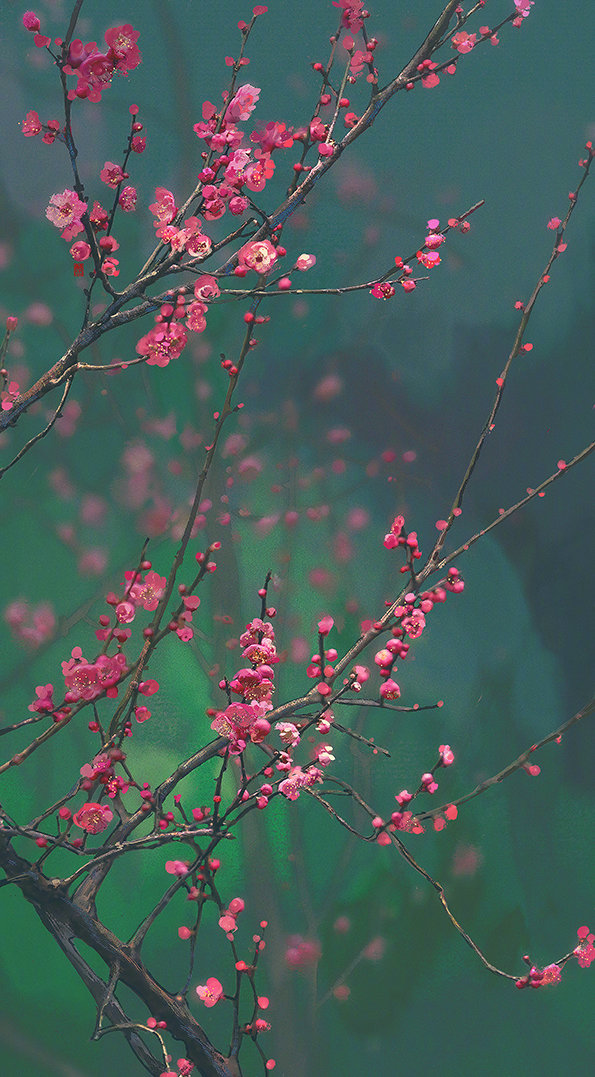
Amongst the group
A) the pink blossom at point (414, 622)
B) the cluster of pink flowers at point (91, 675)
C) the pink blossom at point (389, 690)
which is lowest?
the cluster of pink flowers at point (91, 675)

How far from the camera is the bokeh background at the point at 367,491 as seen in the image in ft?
6.05

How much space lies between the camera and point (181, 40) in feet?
6.16

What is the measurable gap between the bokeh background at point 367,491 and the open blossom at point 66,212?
2.78 feet

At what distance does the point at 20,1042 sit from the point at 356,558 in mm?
1301

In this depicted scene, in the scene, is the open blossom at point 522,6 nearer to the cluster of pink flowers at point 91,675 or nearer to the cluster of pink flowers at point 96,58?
the cluster of pink flowers at point 96,58

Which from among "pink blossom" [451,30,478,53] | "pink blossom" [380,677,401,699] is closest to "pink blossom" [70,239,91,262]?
"pink blossom" [451,30,478,53]

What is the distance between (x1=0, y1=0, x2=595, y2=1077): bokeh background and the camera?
184 centimetres

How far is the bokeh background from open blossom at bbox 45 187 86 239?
2.78ft

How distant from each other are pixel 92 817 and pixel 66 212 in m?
0.83

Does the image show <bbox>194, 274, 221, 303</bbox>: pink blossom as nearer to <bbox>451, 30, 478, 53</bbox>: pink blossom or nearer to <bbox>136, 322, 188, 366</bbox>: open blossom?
<bbox>136, 322, 188, 366</bbox>: open blossom

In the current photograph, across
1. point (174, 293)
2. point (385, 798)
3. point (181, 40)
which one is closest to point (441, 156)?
point (181, 40)

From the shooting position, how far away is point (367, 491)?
201cm

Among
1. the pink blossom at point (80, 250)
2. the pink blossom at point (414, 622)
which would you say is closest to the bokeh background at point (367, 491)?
the pink blossom at point (80, 250)

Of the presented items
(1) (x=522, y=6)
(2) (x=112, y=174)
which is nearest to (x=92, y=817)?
(2) (x=112, y=174)
